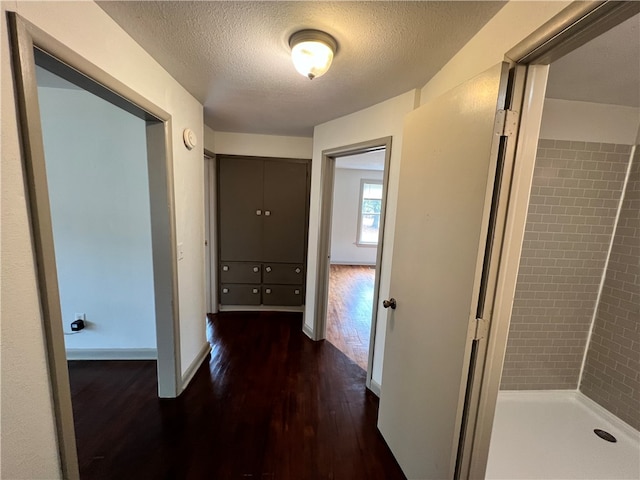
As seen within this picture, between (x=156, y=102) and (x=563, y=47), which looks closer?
(x=563, y=47)

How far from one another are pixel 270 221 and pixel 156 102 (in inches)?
76.2

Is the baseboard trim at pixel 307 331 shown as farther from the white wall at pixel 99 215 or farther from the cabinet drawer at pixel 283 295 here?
the white wall at pixel 99 215

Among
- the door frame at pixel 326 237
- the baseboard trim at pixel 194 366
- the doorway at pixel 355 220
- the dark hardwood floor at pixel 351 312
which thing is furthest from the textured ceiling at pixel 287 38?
the doorway at pixel 355 220

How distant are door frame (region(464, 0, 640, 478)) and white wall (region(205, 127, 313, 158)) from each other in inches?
104

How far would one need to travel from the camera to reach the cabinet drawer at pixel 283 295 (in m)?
3.55

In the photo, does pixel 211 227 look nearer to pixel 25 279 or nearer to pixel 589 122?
pixel 25 279

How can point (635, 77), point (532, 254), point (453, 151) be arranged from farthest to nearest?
point (532, 254) → point (635, 77) → point (453, 151)

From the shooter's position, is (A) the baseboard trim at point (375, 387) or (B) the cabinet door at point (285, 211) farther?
(B) the cabinet door at point (285, 211)

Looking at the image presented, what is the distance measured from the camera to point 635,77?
1.44 metres

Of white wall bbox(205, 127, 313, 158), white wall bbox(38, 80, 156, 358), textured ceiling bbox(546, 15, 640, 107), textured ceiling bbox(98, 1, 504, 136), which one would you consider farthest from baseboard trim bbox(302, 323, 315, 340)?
textured ceiling bbox(546, 15, 640, 107)

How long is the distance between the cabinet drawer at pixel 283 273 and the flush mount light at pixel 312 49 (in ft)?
8.30

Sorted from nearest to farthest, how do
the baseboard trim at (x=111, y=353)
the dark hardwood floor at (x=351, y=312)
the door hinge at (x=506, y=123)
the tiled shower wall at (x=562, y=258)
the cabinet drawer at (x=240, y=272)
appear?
1. the door hinge at (x=506, y=123)
2. the tiled shower wall at (x=562, y=258)
3. the baseboard trim at (x=111, y=353)
4. the dark hardwood floor at (x=351, y=312)
5. the cabinet drawer at (x=240, y=272)

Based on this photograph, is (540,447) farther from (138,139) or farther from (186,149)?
(138,139)

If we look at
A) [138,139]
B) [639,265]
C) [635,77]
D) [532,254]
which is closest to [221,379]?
[138,139]
